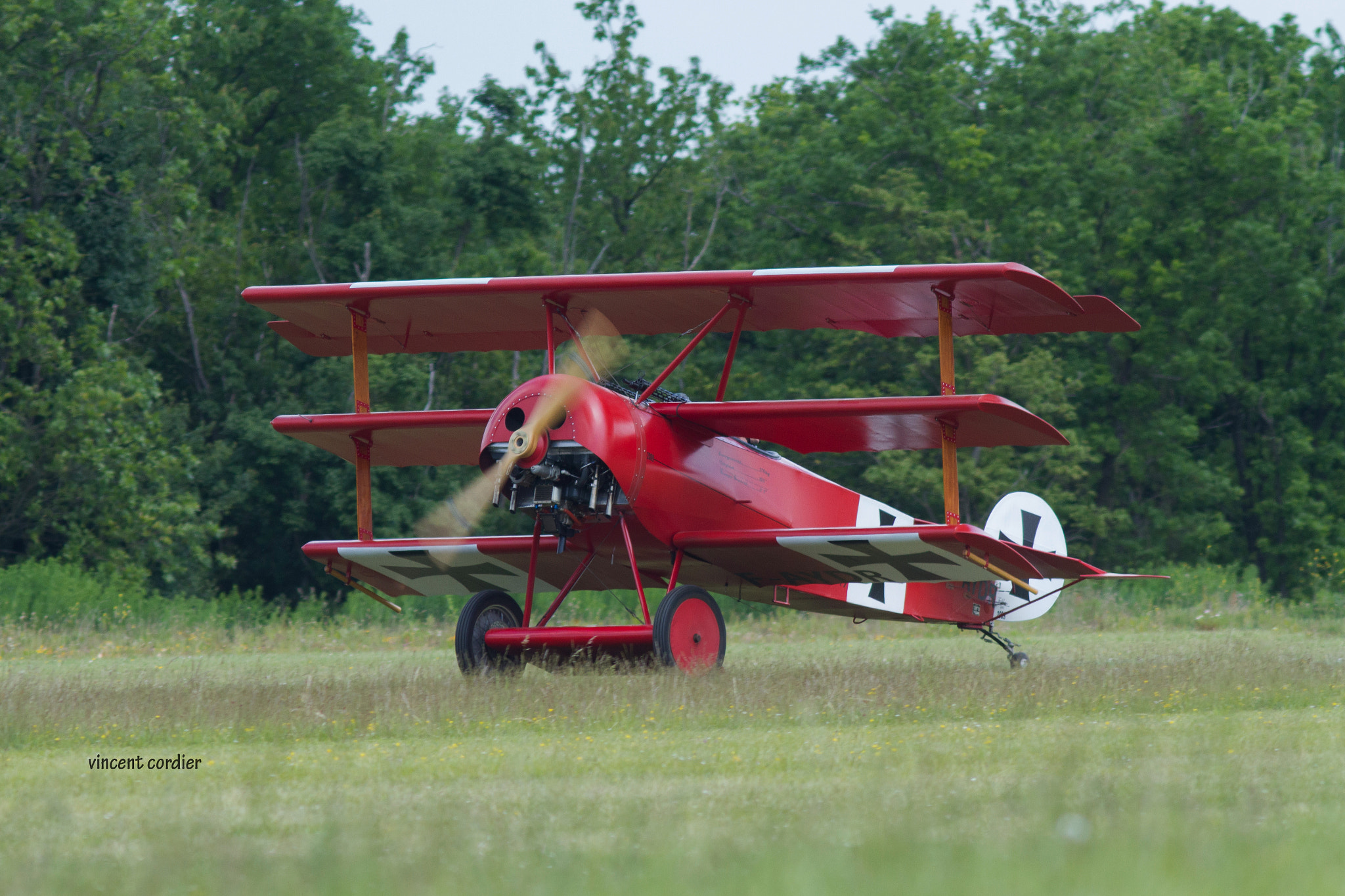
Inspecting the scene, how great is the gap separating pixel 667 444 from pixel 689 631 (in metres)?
1.58

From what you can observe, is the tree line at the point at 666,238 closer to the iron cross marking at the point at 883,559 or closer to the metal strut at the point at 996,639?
the metal strut at the point at 996,639

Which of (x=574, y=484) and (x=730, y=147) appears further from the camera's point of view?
(x=730, y=147)

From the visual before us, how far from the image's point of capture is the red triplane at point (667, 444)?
10.2m

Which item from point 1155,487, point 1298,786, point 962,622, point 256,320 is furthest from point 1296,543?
point 1298,786

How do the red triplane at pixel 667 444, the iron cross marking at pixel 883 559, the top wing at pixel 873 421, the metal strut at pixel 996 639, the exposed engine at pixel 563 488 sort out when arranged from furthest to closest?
1. the metal strut at pixel 996 639
2. the iron cross marking at pixel 883 559
3. the top wing at pixel 873 421
4. the red triplane at pixel 667 444
5. the exposed engine at pixel 563 488

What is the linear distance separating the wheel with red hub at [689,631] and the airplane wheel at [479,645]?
1540mm

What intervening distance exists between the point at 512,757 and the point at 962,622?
866 centimetres

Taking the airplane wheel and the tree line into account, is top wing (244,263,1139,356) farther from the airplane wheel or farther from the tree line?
the tree line

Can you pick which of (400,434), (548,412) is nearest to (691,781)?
(548,412)

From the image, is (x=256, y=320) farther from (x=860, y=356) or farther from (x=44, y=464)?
(x=860, y=356)

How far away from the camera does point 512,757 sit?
698cm

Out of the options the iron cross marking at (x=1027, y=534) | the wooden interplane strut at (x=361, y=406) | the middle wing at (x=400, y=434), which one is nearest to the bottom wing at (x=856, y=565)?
the iron cross marking at (x=1027, y=534)

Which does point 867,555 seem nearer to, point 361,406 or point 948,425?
point 948,425

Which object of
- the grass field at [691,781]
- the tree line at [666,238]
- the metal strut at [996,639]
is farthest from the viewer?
the tree line at [666,238]
